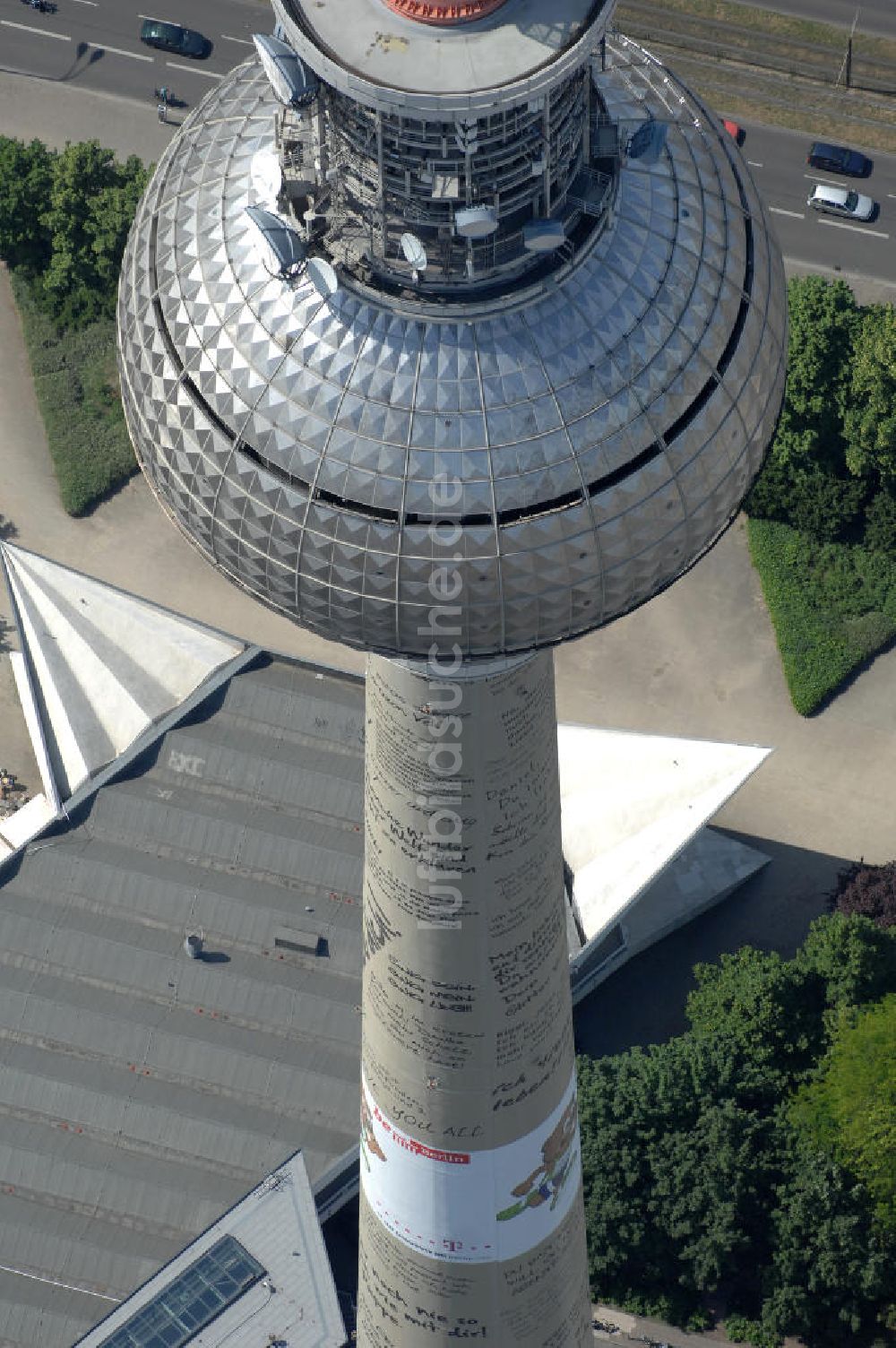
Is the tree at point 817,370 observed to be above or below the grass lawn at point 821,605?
above

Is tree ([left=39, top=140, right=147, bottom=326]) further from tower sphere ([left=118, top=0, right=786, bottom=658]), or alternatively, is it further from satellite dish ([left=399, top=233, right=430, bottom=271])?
satellite dish ([left=399, top=233, right=430, bottom=271])

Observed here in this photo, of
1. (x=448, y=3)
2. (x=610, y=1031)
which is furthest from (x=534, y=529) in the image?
(x=610, y=1031)

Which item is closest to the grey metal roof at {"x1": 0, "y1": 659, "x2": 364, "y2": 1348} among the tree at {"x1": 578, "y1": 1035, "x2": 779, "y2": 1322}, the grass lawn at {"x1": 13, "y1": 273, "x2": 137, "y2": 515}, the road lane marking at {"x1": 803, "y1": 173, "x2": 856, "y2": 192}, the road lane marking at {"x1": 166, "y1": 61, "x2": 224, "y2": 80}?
the tree at {"x1": 578, "y1": 1035, "x2": 779, "y2": 1322}

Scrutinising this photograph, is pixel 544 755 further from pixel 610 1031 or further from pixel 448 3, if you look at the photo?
pixel 610 1031

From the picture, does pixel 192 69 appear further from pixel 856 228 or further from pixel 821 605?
pixel 821 605

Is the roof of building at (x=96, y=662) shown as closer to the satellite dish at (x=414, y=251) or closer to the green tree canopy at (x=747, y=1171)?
the green tree canopy at (x=747, y=1171)

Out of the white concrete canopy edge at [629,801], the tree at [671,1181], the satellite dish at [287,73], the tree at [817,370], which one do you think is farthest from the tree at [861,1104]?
the satellite dish at [287,73]
